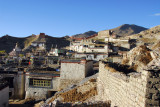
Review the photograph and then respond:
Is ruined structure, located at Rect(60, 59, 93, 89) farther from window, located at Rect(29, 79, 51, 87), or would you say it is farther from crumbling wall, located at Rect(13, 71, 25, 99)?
crumbling wall, located at Rect(13, 71, 25, 99)

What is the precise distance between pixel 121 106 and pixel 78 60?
448 inches

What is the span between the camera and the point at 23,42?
3088 inches

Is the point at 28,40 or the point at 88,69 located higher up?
the point at 28,40

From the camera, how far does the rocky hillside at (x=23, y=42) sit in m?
70.1

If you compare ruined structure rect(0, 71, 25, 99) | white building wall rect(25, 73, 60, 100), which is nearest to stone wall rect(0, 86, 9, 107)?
ruined structure rect(0, 71, 25, 99)

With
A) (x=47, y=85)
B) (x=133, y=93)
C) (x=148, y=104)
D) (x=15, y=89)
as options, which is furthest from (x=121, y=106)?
(x=15, y=89)

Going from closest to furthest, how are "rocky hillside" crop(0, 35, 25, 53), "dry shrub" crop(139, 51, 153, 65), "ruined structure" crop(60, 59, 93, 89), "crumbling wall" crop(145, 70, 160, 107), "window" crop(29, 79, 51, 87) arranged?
"crumbling wall" crop(145, 70, 160, 107)
"dry shrub" crop(139, 51, 153, 65)
"ruined structure" crop(60, 59, 93, 89)
"window" crop(29, 79, 51, 87)
"rocky hillside" crop(0, 35, 25, 53)

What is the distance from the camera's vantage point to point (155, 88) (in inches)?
155

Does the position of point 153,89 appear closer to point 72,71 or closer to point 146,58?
point 146,58

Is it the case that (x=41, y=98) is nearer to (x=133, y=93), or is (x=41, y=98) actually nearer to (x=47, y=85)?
(x=47, y=85)

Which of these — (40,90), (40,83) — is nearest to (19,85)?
(40,83)

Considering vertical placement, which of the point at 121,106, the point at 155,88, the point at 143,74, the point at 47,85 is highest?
the point at 143,74

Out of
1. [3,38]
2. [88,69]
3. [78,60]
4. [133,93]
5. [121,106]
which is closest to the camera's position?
[133,93]

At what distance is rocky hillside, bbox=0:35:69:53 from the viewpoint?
70125 millimetres
